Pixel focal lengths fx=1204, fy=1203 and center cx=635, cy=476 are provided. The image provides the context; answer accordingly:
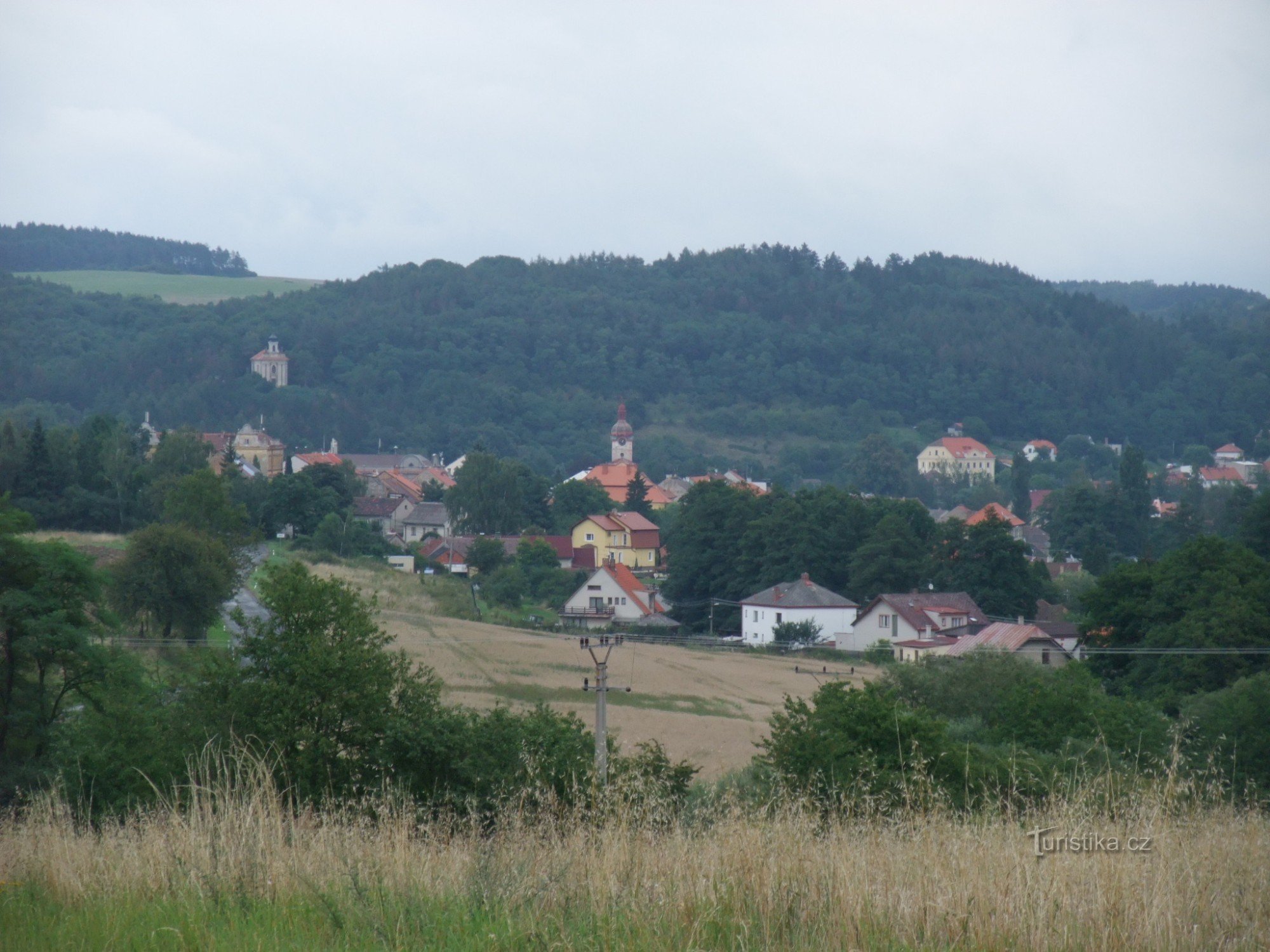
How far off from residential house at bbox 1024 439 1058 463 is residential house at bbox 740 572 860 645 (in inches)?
3651

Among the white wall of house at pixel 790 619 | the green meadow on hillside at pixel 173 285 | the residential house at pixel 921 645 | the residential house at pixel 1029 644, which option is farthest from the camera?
the green meadow on hillside at pixel 173 285

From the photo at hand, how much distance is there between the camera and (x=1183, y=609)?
27.2 m

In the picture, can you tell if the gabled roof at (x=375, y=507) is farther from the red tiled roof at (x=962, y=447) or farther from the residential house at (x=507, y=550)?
the red tiled roof at (x=962, y=447)

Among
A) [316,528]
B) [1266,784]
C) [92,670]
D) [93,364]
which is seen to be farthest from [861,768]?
[93,364]

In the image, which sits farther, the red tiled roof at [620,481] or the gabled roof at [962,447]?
the gabled roof at [962,447]

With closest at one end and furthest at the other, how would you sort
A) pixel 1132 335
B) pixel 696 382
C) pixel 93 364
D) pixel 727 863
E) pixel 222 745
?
pixel 727 863 → pixel 222 745 → pixel 93 364 → pixel 696 382 → pixel 1132 335

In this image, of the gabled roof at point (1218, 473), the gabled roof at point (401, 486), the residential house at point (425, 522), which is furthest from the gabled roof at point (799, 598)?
the gabled roof at point (1218, 473)

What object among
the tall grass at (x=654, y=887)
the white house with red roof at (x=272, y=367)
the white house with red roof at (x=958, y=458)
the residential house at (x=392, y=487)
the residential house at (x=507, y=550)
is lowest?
the residential house at (x=507, y=550)

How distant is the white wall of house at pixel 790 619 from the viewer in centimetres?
4116

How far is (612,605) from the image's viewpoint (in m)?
43.2

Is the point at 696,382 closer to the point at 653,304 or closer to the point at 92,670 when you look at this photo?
the point at 653,304

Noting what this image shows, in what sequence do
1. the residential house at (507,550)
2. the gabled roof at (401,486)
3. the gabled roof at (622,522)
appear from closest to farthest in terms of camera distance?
1. the residential house at (507,550)
2. the gabled roof at (622,522)
3. the gabled roof at (401,486)

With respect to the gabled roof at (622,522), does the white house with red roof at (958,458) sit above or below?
above

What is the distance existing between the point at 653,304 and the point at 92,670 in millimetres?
→ 162725
